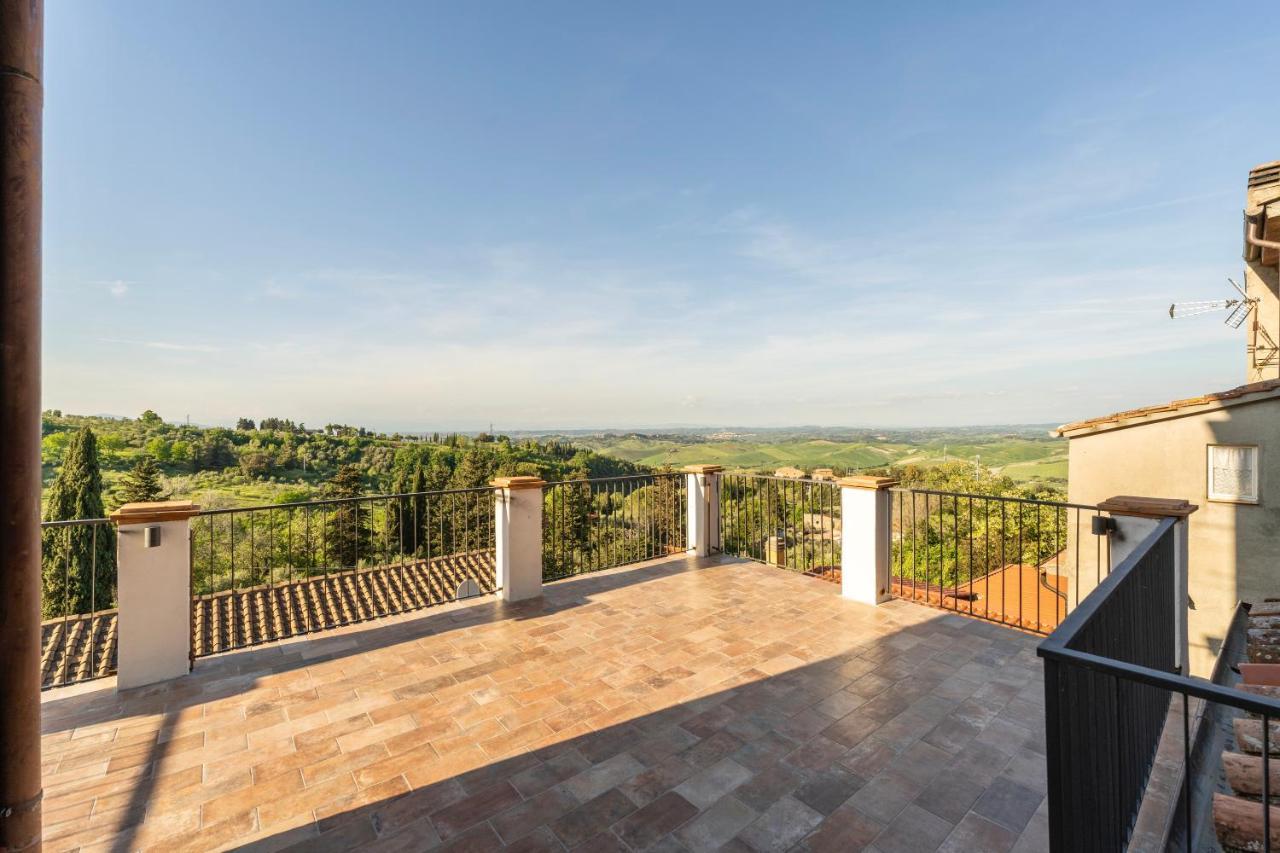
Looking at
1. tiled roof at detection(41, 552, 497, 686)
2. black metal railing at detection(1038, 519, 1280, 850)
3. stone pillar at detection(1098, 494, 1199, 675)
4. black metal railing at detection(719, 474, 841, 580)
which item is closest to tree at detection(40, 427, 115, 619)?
tiled roof at detection(41, 552, 497, 686)

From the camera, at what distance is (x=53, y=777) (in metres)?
2.30

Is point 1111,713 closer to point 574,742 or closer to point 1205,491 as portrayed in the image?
point 574,742

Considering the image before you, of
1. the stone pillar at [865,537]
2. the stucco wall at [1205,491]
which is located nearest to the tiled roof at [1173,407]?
the stucco wall at [1205,491]

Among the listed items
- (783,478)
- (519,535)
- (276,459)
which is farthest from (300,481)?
(783,478)

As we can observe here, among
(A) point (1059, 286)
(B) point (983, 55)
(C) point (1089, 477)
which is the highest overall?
(B) point (983, 55)

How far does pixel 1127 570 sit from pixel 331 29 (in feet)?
27.3

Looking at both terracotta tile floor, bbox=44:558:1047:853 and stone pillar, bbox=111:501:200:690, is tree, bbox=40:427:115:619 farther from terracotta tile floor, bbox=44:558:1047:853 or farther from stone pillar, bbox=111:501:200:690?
terracotta tile floor, bbox=44:558:1047:853

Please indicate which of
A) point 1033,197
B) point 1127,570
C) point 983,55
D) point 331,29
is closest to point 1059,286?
point 1033,197

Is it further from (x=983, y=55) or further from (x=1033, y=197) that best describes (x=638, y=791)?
(x=1033, y=197)

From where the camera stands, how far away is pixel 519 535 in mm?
4730

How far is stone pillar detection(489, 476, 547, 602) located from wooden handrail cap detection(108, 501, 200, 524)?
220 centimetres

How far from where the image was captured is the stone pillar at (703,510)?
20.0 ft

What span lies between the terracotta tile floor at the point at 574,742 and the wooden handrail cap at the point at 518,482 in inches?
50.1

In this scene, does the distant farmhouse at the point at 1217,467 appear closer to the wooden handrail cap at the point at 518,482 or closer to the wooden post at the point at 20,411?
the wooden handrail cap at the point at 518,482
